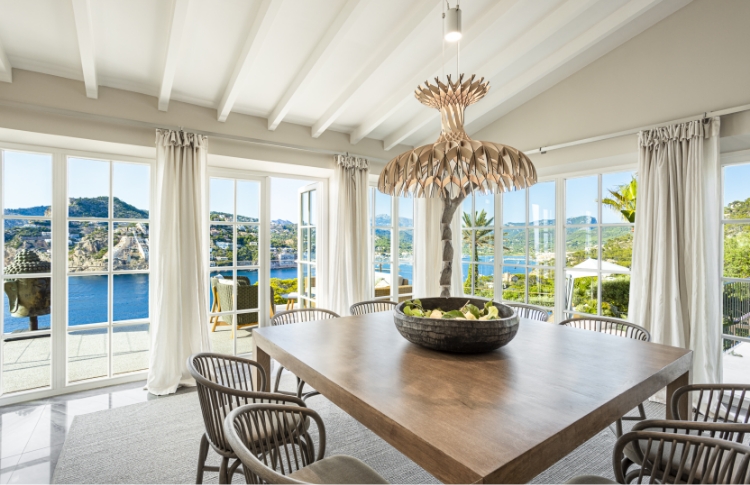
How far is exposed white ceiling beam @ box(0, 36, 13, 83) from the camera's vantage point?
7.95 feet

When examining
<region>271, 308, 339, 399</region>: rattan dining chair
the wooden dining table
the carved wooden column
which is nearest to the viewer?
the wooden dining table

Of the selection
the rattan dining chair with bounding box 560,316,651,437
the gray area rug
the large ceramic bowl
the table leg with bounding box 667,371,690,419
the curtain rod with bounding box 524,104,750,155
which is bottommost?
the gray area rug

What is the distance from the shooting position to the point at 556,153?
3.67 meters

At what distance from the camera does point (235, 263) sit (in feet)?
12.5

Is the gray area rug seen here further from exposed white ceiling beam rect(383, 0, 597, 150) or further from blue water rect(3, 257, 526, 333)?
exposed white ceiling beam rect(383, 0, 597, 150)

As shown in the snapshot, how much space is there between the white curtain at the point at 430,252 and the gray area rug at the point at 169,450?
7.23 ft

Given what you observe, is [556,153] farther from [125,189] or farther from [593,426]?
[125,189]

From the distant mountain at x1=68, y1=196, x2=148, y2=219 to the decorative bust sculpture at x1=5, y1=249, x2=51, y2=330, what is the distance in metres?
0.44

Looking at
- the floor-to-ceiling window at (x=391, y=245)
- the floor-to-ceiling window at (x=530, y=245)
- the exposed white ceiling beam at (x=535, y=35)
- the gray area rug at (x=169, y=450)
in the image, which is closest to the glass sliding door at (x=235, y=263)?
the gray area rug at (x=169, y=450)

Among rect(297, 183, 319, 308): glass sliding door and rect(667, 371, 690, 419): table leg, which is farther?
rect(297, 183, 319, 308): glass sliding door

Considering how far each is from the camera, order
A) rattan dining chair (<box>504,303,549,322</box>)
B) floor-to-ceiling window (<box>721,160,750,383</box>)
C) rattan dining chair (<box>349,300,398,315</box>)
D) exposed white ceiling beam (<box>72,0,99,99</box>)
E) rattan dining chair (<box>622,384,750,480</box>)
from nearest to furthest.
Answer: rattan dining chair (<box>622,384,750,480</box>) < exposed white ceiling beam (<box>72,0,99,99</box>) < floor-to-ceiling window (<box>721,160,750,383</box>) < rattan dining chair (<box>504,303,549,322</box>) < rattan dining chair (<box>349,300,398,315</box>)

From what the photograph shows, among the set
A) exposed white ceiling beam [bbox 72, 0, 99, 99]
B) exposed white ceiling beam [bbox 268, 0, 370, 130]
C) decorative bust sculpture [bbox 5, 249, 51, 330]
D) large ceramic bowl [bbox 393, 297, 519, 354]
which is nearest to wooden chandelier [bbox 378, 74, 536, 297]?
large ceramic bowl [bbox 393, 297, 519, 354]

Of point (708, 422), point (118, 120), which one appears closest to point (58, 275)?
point (118, 120)

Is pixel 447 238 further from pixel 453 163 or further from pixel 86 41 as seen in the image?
pixel 86 41
